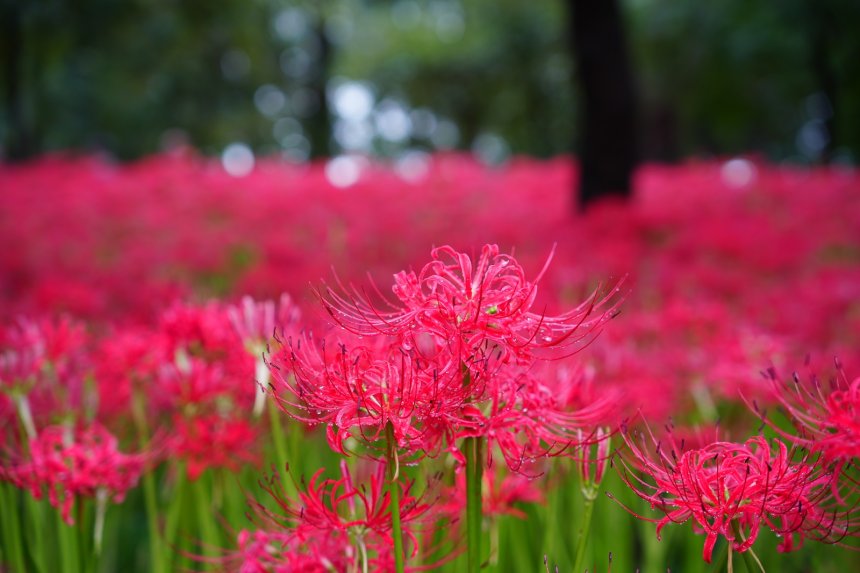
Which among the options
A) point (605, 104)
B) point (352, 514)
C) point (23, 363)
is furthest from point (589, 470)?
point (605, 104)

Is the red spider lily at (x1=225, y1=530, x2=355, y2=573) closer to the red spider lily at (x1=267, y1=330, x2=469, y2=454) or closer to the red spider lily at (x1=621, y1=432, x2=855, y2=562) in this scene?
the red spider lily at (x1=267, y1=330, x2=469, y2=454)

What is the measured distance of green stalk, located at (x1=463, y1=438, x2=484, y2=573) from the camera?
43.9 inches

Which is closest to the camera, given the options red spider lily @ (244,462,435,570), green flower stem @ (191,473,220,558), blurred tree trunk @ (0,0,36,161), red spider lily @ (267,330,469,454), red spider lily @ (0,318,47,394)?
red spider lily @ (267,330,469,454)

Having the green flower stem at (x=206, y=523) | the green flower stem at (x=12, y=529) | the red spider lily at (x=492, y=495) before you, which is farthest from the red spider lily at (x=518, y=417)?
the green flower stem at (x=12, y=529)

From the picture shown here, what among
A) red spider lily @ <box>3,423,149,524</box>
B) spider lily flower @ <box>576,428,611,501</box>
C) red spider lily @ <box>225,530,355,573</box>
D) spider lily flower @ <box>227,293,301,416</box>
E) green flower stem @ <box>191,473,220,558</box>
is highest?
spider lily flower @ <box>227,293,301,416</box>

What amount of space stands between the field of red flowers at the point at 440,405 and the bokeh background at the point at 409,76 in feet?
9.45

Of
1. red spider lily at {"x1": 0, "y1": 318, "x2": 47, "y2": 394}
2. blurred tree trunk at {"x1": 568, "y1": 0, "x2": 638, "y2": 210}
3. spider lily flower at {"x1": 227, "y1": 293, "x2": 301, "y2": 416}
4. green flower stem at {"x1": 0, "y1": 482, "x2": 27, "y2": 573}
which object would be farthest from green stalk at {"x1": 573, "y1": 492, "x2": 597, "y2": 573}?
blurred tree trunk at {"x1": 568, "y1": 0, "x2": 638, "y2": 210}

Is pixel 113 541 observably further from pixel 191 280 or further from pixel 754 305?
pixel 191 280

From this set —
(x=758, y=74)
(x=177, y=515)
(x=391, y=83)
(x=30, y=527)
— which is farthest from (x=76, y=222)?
(x=391, y=83)

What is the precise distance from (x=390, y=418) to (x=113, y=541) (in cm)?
162

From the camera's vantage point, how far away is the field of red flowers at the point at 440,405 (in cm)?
109

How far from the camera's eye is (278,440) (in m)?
1.53

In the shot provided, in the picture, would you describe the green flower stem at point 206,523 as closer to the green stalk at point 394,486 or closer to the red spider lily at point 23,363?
the red spider lily at point 23,363

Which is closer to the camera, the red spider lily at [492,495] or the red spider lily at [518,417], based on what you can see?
the red spider lily at [518,417]
